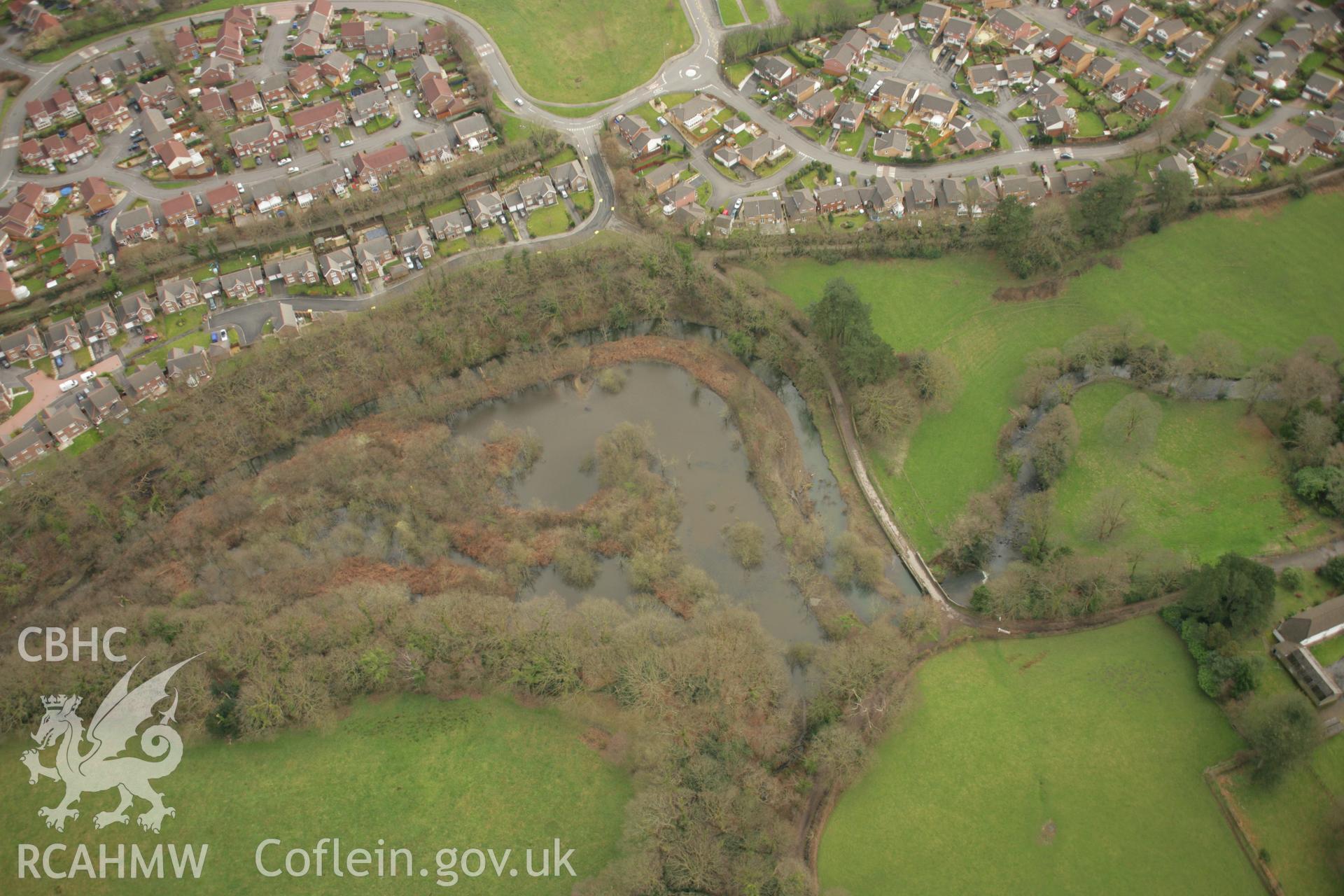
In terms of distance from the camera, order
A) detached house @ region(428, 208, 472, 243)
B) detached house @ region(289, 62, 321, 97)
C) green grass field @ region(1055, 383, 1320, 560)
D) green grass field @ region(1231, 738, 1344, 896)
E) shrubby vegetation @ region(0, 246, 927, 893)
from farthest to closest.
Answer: detached house @ region(289, 62, 321, 97)
detached house @ region(428, 208, 472, 243)
green grass field @ region(1055, 383, 1320, 560)
shrubby vegetation @ region(0, 246, 927, 893)
green grass field @ region(1231, 738, 1344, 896)

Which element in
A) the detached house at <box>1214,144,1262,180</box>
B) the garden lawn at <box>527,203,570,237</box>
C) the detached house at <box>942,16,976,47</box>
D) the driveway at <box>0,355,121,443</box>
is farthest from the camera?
the detached house at <box>942,16,976,47</box>

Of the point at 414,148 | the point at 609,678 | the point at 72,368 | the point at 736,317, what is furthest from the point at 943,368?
the point at 72,368

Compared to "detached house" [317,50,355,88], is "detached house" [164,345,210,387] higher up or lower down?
lower down

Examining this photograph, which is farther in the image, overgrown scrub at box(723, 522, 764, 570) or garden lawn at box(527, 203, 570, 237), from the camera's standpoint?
garden lawn at box(527, 203, 570, 237)

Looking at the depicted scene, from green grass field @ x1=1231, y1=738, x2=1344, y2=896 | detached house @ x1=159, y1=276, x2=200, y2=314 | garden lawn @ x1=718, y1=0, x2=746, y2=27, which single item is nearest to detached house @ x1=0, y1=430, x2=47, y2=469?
detached house @ x1=159, y1=276, x2=200, y2=314

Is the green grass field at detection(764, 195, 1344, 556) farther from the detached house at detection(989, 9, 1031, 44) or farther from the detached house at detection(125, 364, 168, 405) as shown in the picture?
the detached house at detection(125, 364, 168, 405)

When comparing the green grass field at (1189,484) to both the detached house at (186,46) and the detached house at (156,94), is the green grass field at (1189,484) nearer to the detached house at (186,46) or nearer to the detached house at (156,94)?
the detached house at (156,94)

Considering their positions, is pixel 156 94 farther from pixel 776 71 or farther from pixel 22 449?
pixel 776 71
